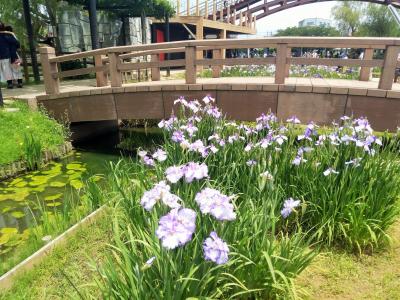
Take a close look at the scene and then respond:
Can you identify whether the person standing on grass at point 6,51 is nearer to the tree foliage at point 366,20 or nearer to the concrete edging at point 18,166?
the concrete edging at point 18,166

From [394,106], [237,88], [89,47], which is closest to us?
[394,106]

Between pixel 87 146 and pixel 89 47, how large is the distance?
6.79 m

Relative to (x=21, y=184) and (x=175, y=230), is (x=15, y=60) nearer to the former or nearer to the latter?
(x=21, y=184)

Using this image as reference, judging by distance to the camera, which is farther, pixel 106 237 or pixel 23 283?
pixel 106 237

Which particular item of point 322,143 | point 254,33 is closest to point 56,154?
point 322,143

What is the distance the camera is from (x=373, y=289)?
7.52 feet

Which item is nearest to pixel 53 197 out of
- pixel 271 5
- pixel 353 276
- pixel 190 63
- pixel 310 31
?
pixel 190 63

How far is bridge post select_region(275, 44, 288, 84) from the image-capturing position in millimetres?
5281

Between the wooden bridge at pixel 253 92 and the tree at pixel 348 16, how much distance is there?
133 ft

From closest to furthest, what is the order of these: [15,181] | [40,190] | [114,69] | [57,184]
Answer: [40,190], [57,184], [15,181], [114,69]

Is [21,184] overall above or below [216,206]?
below

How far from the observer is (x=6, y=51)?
8.22 metres

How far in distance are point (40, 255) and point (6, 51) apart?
7276 mm

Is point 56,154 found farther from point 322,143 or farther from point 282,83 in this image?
point 322,143
